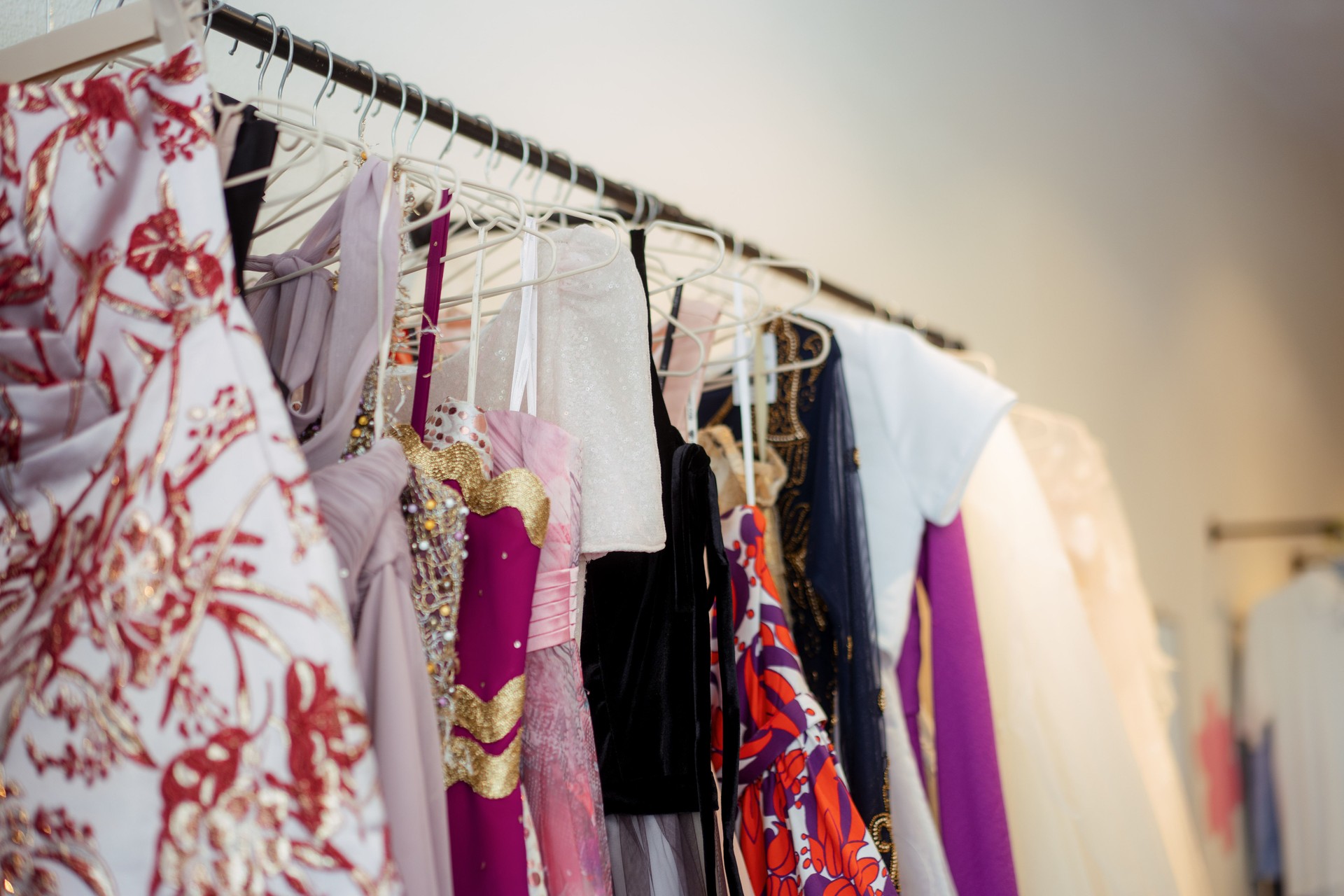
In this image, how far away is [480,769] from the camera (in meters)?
0.56

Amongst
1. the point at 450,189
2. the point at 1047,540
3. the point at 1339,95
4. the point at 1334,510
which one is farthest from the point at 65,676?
the point at 1334,510

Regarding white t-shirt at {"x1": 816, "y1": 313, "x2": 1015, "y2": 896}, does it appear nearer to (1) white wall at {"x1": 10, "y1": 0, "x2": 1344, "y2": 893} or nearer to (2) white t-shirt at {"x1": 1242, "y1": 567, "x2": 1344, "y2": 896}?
(1) white wall at {"x1": 10, "y1": 0, "x2": 1344, "y2": 893}

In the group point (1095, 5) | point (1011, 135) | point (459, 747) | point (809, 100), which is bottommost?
point (459, 747)

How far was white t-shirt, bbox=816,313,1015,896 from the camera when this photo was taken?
90cm

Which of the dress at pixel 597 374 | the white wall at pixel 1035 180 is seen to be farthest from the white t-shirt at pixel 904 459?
the white wall at pixel 1035 180

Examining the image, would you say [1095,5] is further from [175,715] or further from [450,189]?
[175,715]

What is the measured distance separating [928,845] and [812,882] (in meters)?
0.20

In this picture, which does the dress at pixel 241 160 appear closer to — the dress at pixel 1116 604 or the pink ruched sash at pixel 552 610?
the pink ruched sash at pixel 552 610

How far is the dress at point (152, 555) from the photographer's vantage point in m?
0.38

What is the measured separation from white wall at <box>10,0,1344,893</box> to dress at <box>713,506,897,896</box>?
0.65 meters

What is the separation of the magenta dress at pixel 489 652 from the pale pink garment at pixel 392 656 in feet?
0.19

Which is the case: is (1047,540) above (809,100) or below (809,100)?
below

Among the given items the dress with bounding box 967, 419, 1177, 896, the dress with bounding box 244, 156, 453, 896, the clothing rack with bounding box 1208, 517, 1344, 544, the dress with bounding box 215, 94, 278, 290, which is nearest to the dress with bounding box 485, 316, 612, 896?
the dress with bounding box 244, 156, 453, 896

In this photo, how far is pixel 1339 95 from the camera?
9.98 ft
